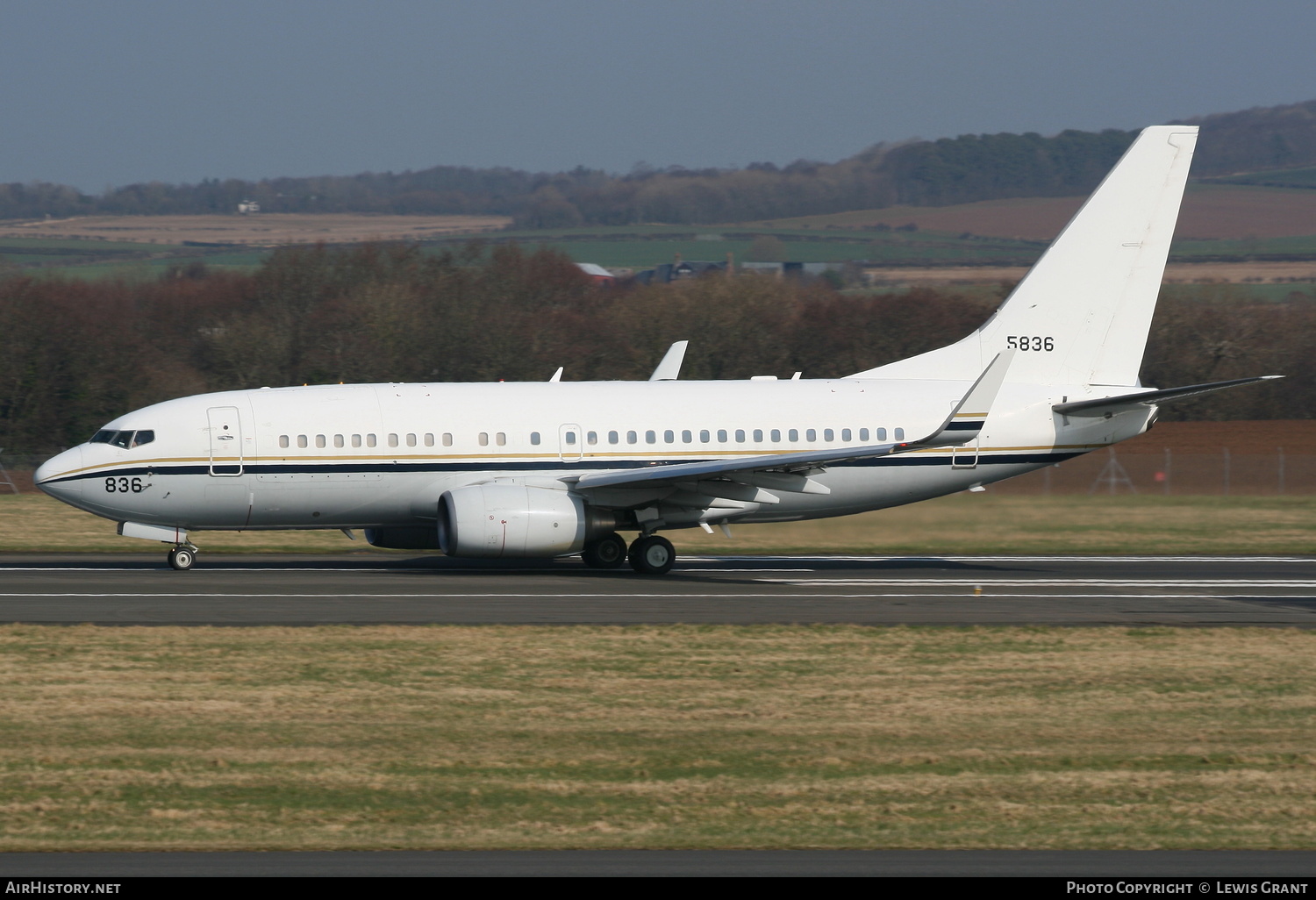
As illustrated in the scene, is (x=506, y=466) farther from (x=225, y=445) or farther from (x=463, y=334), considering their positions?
(x=463, y=334)

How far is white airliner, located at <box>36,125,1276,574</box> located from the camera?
2602 cm

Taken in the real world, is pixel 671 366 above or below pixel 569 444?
above

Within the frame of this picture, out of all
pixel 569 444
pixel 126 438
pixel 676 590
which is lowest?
pixel 676 590

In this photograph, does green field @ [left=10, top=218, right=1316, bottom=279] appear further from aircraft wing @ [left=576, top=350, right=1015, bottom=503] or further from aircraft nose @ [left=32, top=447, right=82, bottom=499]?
aircraft wing @ [left=576, top=350, right=1015, bottom=503]

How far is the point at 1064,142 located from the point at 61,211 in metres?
124

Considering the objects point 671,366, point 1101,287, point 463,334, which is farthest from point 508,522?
point 463,334

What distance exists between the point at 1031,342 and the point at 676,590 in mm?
9780

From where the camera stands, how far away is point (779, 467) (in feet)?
84.2

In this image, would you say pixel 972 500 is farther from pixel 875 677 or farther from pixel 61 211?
pixel 61 211

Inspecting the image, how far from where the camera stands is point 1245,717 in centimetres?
1436

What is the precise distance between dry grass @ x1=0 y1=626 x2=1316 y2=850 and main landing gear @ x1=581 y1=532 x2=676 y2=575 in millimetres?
7108

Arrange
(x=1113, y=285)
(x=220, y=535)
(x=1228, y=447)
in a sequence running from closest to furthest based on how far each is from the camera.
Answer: (x=1113, y=285) < (x=220, y=535) < (x=1228, y=447)

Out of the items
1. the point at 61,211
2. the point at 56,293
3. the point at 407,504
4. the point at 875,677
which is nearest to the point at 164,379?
the point at 56,293

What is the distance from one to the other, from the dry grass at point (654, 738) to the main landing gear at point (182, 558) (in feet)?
23.9
